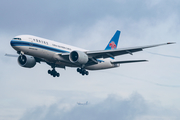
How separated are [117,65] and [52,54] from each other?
1211 centimetres

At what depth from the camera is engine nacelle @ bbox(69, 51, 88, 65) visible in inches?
1604

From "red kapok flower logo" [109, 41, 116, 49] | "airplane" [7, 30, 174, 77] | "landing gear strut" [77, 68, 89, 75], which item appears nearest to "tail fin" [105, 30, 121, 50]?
"red kapok flower logo" [109, 41, 116, 49]

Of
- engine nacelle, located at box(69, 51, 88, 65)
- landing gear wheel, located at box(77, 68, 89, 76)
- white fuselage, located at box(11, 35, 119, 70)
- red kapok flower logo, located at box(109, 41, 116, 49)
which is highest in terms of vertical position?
red kapok flower logo, located at box(109, 41, 116, 49)

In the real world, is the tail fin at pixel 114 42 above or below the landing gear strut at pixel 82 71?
above

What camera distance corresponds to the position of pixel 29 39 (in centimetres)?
3931

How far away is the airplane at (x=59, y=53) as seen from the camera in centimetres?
3924

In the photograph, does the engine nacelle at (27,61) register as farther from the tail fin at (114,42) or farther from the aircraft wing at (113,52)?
the tail fin at (114,42)

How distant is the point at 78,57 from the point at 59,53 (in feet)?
9.08

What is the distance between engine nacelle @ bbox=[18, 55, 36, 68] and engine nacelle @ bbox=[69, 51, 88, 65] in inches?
230

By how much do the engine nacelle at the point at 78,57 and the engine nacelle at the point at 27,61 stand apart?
5848 millimetres

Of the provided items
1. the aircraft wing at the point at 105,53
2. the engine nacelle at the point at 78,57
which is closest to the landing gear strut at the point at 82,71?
the aircraft wing at the point at 105,53

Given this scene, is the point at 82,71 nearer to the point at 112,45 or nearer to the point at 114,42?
the point at 112,45

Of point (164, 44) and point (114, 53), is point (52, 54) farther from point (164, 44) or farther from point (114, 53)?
point (164, 44)

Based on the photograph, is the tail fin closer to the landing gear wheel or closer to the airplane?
the airplane
